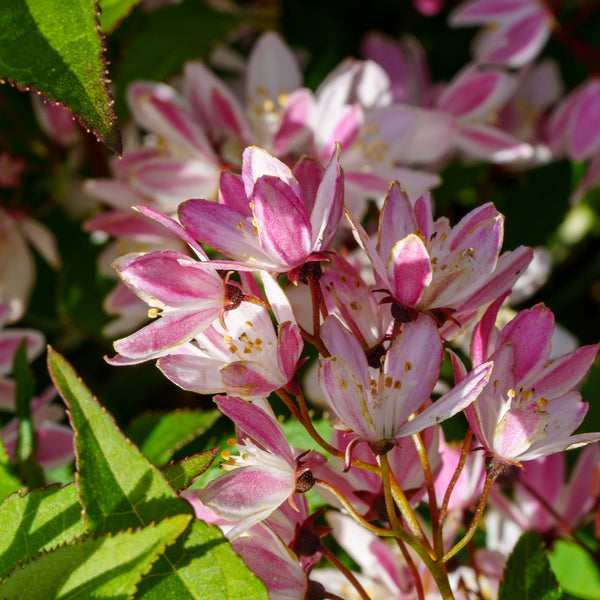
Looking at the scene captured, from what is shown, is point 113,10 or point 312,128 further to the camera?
point 312,128

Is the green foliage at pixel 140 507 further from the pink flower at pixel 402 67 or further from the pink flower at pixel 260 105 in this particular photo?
the pink flower at pixel 402 67

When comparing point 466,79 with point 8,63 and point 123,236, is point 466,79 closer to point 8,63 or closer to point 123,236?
point 123,236

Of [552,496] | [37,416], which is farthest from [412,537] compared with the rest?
[37,416]

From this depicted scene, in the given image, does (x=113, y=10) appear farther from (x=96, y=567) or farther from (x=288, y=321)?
(x=96, y=567)

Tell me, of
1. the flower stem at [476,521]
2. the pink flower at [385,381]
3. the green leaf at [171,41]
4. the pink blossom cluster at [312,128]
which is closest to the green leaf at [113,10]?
the pink blossom cluster at [312,128]

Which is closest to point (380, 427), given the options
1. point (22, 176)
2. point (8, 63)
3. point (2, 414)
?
point (8, 63)

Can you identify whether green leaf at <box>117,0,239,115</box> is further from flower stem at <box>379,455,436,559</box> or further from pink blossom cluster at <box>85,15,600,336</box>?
flower stem at <box>379,455,436,559</box>
